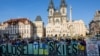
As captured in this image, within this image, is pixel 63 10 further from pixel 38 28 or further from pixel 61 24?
pixel 38 28

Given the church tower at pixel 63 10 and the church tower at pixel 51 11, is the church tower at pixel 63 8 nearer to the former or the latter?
the church tower at pixel 63 10

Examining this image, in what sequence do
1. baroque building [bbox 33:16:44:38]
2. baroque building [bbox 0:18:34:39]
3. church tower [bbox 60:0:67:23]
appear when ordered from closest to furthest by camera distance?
baroque building [bbox 0:18:34:39] < baroque building [bbox 33:16:44:38] < church tower [bbox 60:0:67:23]

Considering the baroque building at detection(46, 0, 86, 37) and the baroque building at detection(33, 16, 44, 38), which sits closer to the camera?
the baroque building at detection(46, 0, 86, 37)

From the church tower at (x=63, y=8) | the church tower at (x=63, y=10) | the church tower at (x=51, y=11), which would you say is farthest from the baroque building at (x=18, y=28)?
the church tower at (x=63, y=8)

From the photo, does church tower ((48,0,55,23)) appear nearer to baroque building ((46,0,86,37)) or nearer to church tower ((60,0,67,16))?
baroque building ((46,0,86,37))

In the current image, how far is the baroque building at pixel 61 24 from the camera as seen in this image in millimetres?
90562

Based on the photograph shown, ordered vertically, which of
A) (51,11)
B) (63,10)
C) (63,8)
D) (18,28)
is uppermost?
(63,8)

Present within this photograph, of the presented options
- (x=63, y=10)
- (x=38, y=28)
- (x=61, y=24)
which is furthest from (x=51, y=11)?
(x=38, y=28)

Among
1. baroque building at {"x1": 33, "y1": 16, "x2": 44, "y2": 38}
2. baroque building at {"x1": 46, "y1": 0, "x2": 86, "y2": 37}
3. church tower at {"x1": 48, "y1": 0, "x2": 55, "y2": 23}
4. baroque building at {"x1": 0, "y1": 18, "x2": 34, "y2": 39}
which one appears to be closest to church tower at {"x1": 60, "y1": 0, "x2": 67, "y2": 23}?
baroque building at {"x1": 46, "y1": 0, "x2": 86, "y2": 37}

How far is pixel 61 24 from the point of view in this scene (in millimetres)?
99125

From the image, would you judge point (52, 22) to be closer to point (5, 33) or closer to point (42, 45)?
point (5, 33)

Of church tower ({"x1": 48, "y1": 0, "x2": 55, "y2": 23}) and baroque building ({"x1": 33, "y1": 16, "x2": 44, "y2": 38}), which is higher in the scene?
church tower ({"x1": 48, "y1": 0, "x2": 55, "y2": 23})

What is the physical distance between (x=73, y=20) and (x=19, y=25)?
54.4 feet

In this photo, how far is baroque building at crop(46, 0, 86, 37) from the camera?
90562 mm
